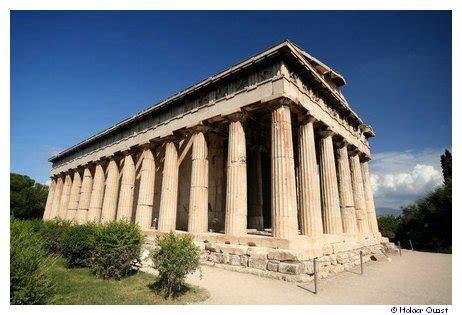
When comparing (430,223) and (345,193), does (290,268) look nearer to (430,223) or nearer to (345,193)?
(345,193)

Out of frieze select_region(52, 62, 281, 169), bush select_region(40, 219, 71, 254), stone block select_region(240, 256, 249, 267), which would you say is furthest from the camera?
frieze select_region(52, 62, 281, 169)

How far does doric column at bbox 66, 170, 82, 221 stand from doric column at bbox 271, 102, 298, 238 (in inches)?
1012

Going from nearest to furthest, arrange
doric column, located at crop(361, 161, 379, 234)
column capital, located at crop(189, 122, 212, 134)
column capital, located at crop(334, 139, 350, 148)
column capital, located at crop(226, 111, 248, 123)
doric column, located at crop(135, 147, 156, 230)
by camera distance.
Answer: column capital, located at crop(226, 111, 248, 123) < column capital, located at crop(189, 122, 212, 134) < column capital, located at crop(334, 139, 350, 148) < doric column, located at crop(135, 147, 156, 230) < doric column, located at crop(361, 161, 379, 234)

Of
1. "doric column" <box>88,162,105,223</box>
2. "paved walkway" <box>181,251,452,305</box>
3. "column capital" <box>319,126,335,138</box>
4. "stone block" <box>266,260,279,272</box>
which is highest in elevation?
"column capital" <box>319,126,335,138</box>

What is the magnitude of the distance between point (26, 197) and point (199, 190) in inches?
1680

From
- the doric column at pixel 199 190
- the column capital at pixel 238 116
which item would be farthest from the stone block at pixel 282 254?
the column capital at pixel 238 116

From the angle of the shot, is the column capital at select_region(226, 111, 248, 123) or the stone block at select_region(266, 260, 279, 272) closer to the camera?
the stone block at select_region(266, 260, 279, 272)

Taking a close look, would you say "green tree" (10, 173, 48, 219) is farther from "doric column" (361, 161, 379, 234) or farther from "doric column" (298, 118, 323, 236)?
"doric column" (361, 161, 379, 234)

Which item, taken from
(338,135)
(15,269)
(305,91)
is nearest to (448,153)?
(338,135)

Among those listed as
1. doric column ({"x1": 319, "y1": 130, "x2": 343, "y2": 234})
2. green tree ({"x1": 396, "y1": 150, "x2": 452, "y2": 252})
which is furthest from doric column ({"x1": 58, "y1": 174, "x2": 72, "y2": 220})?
green tree ({"x1": 396, "y1": 150, "x2": 452, "y2": 252})

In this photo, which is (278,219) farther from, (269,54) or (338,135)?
(338,135)

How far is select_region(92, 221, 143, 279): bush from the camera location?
9.38m

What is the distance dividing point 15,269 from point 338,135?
16824 mm

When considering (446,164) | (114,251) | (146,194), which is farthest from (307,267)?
(446,164)
